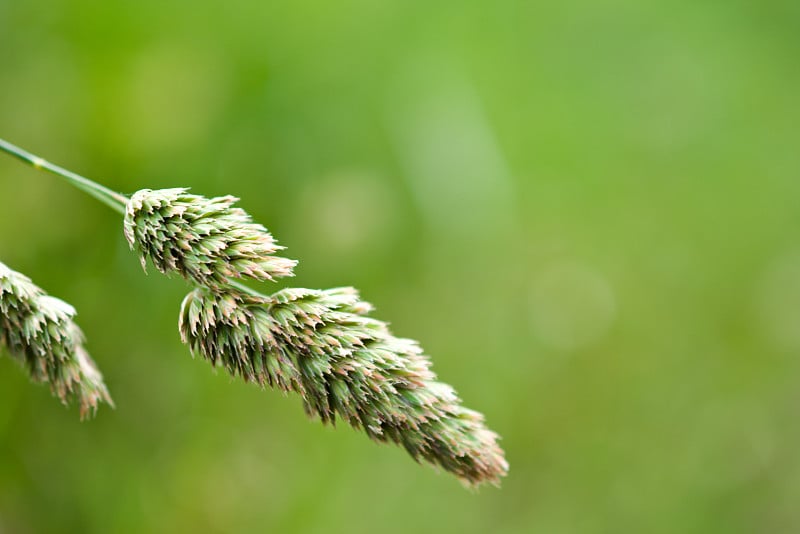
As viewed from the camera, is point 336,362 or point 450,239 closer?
point 336,362

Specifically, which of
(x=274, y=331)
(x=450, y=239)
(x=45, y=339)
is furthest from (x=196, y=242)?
(x=450, y=239)

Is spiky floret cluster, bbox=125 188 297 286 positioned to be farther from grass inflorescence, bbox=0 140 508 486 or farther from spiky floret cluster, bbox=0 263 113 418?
spiky floret cluster, bbox=0 263 113 418

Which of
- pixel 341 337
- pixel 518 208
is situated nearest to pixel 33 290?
pixel 341 337

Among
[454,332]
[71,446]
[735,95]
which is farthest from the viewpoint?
[735,95]

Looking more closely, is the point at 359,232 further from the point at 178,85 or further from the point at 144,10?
the point at 144,10

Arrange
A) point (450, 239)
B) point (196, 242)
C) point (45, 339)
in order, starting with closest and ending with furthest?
1. point (196, 242)
2. point (45, 339)
3. point (450, 239)

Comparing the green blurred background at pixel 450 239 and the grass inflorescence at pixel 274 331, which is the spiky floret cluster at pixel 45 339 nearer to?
→ the grass inflorescence at pixel 274 331

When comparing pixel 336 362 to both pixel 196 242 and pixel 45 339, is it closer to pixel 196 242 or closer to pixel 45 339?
pixel 196 242
